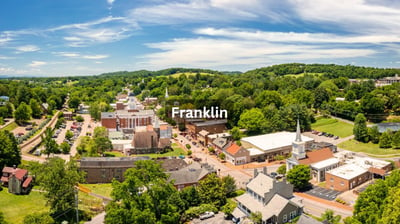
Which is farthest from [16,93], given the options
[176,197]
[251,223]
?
[251,223]

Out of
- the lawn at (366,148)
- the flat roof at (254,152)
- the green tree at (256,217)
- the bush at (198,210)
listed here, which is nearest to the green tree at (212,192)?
the bush at (198,210)

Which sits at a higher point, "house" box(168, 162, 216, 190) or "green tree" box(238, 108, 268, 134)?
"green tree" box(238, 108, 268, 134)

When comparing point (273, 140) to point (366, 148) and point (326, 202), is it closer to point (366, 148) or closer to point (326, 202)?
point (366, 148)

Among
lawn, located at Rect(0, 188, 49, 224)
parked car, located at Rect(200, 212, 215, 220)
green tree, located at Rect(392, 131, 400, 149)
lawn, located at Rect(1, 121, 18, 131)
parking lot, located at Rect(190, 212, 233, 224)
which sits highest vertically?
lawn, located at Rect(1, 121, 18, 131)

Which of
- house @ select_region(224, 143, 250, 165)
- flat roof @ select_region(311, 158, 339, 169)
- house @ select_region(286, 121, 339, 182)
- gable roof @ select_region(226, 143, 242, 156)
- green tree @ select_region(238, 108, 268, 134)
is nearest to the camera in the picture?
house @ select_region(286, 121, 339, 182)

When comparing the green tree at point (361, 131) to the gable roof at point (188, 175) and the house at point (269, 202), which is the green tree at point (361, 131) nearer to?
the house at point (269, 202)

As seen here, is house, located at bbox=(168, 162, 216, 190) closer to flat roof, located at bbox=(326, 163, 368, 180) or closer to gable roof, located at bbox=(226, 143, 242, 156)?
gable roof, located at bbox=(226, 143, 242, 156)

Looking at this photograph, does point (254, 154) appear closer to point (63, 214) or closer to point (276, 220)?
point (276, 220)

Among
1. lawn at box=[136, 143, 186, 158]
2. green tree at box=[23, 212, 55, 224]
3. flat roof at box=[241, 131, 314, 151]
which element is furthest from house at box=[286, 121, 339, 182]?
green tree at box=[23, 212, 55, 224]
